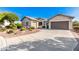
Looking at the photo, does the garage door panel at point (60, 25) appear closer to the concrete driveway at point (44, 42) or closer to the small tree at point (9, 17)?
the concrete driveway at point (44, 42)

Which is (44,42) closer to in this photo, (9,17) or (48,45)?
(48,45)

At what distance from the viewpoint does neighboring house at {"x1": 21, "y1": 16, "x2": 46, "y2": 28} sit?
382 cm

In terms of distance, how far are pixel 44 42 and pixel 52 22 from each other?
0.47m

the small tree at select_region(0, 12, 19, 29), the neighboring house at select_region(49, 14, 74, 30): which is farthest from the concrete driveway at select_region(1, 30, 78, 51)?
the small tree at select_region(0, 12, 19, 29)

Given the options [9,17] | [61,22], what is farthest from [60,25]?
[9,17]

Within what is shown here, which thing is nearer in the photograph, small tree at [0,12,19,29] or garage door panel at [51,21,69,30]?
small tree at [0,12,19,29]

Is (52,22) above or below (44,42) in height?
above

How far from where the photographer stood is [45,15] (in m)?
3.78

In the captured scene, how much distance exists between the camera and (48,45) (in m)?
3.80

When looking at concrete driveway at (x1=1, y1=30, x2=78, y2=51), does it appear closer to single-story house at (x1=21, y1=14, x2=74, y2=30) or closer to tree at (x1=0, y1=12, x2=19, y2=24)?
single-story house at (x1=21, y1=14, x2=74, y2=30)

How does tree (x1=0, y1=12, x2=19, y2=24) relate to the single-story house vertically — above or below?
above
